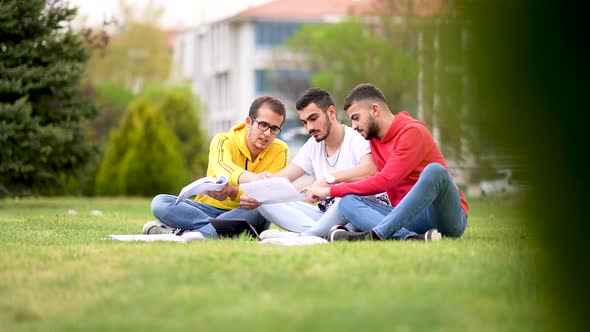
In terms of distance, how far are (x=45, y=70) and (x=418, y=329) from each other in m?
13.7

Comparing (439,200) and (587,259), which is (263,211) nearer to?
(439,200)

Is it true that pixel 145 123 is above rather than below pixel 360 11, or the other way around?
below

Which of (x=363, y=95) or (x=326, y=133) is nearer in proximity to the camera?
(x=363, y=95)

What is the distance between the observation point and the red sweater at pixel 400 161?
22.4ft

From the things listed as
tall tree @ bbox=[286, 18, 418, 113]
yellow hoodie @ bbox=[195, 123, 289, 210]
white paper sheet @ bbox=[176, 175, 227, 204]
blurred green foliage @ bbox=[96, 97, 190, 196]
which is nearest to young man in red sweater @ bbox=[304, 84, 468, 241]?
white paper sheet @ bbox=[176, 175, 227, 204]

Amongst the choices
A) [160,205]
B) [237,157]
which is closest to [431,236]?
[237,157]

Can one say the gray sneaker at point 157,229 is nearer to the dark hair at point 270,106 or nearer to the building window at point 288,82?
the dark hair at point 270,106

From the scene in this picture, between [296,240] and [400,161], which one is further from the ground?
[400,161]

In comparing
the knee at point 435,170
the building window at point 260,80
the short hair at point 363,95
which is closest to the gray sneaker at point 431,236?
the knee at point 435,170

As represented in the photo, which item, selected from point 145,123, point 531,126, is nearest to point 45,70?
point 145,123

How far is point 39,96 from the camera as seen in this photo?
16.2 metres

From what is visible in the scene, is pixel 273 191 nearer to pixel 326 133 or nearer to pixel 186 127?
pixel 326 133

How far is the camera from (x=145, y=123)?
896 inches

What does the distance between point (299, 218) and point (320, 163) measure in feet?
1.67
